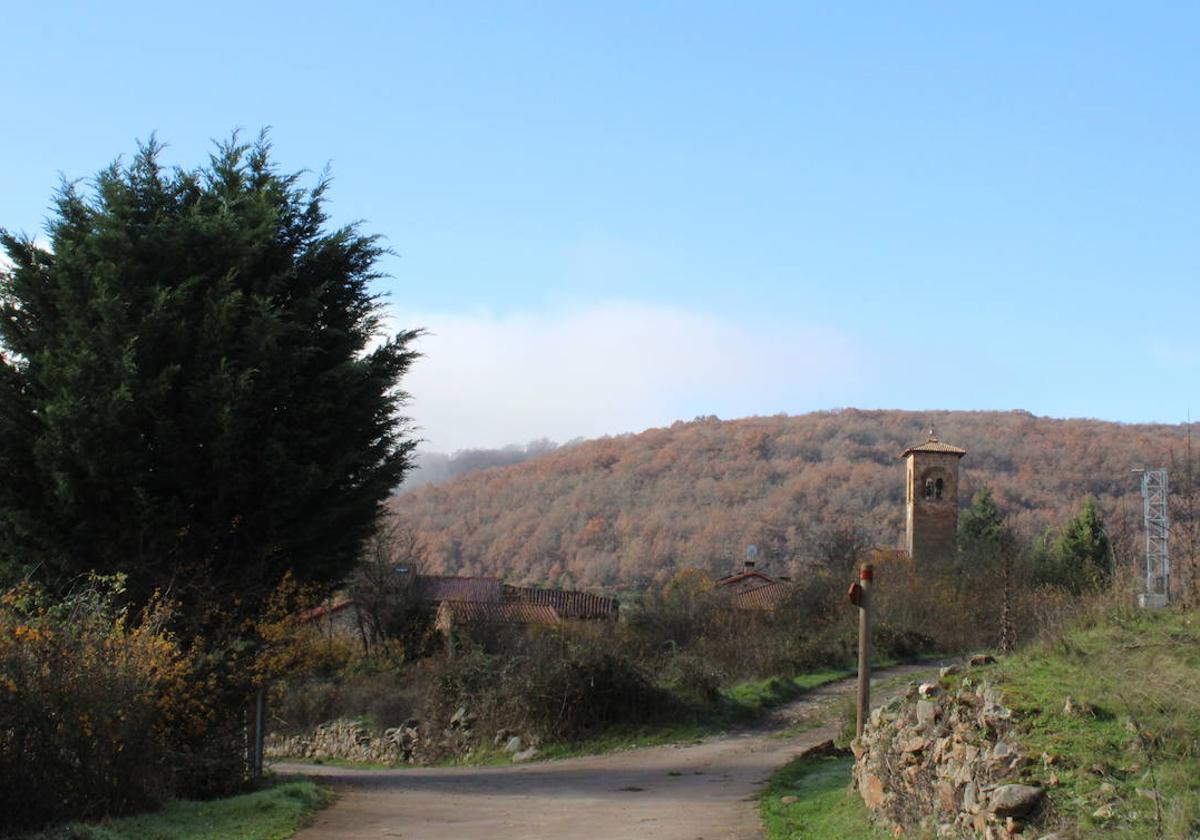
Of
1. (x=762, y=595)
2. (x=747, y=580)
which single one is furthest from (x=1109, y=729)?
(x=747, y=580)

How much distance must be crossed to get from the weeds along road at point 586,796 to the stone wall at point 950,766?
1665 millimetres

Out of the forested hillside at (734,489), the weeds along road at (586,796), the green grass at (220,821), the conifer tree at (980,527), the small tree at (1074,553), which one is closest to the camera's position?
the green grass at (220,821)

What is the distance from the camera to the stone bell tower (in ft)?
183

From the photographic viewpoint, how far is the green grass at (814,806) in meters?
9.99

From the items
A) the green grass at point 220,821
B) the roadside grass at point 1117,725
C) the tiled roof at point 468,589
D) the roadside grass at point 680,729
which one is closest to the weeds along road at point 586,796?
the green grass at point 220,821

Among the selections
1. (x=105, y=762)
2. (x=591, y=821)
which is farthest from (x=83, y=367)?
(x=591, y=821)

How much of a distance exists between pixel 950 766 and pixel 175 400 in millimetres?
11744

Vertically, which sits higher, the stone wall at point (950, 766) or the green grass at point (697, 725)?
the stone wall at point (950, 766)

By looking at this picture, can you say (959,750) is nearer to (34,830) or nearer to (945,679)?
(945,679)

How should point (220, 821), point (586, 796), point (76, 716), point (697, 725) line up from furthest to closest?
1. point (697, 725)
2. point (586, 796)
3. point (220, 821)
4. point (76, 716)

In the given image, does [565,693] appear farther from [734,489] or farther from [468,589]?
[734,489]

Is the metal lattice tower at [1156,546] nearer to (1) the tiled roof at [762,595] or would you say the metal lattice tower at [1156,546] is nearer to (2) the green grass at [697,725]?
(2) the green grass at [697,725]

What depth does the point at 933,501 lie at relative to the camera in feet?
185

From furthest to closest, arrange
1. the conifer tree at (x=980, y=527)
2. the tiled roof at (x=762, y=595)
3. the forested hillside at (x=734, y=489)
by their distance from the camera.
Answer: the forested hillside at (x=734, y=489) < the conifer tree at (x=980, y=527) < the tiled roof at (x=762, y=595)
